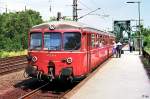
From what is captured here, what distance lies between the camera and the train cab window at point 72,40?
17.5 metres

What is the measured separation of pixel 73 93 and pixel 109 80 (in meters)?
4.81

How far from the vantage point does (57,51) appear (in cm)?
1725

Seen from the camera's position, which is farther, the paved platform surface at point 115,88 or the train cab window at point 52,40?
the train cab window at point 52,40

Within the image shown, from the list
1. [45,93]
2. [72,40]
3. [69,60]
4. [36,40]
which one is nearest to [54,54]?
[69,60]

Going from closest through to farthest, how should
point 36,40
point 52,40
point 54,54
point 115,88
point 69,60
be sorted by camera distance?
1. point 115,88
2. point 69,60
3. point 54,54
4. point 52,40
5. point 36,40

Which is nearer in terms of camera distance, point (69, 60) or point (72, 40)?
point (69, 60)

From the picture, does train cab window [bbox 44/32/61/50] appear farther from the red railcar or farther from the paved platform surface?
the paved platform surface

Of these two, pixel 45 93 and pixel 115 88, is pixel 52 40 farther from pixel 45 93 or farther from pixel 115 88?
pixel 115 88

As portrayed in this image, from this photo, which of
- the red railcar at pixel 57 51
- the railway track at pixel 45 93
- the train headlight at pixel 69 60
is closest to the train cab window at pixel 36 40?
the red railcar at pixel 57 51

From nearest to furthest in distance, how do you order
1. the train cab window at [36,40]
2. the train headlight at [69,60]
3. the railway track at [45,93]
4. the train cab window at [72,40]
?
the railway track at [45,93] < the train headlight at [69,60] < the train cab window at [72,40] < the train cab window at [36,40]

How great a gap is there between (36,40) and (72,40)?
1.61 meters

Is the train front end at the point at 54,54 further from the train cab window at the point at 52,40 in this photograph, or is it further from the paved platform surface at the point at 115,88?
the paved platform surface at the point at 115,88

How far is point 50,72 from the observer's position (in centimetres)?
1720

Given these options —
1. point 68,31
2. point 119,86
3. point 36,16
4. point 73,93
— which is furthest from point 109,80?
point 36,16
